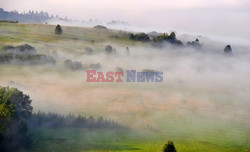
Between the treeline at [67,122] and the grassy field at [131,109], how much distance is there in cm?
200

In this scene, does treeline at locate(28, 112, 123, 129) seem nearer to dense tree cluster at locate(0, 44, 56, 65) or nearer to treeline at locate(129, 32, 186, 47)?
dense tree cluster at locate(0, 44, 56, 65)

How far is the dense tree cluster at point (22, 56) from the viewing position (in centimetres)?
11612

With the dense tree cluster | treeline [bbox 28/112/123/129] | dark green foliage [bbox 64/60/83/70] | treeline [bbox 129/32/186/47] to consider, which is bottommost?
treeline [bbox 28/112/123/129]

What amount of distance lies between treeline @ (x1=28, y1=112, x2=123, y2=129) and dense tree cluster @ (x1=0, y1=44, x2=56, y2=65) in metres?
50.3

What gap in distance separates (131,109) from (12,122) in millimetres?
35014

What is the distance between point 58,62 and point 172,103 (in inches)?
1929

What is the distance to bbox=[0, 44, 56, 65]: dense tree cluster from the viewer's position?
381ft

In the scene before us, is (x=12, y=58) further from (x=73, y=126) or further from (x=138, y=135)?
(x=138, y=135)

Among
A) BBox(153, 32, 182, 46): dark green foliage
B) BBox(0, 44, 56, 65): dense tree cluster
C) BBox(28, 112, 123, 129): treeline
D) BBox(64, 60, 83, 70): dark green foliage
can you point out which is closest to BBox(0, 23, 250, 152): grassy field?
BBox(28, 112, 123, 129): treeline

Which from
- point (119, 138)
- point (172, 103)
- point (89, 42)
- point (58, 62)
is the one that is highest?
point (89, 42)

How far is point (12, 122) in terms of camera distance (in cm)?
5738

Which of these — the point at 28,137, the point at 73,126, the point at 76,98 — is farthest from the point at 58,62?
the point at 28,137

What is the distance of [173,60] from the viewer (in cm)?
16100

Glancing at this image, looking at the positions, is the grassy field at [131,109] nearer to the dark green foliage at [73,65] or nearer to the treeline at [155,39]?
the dark green foliage at [73,65]
